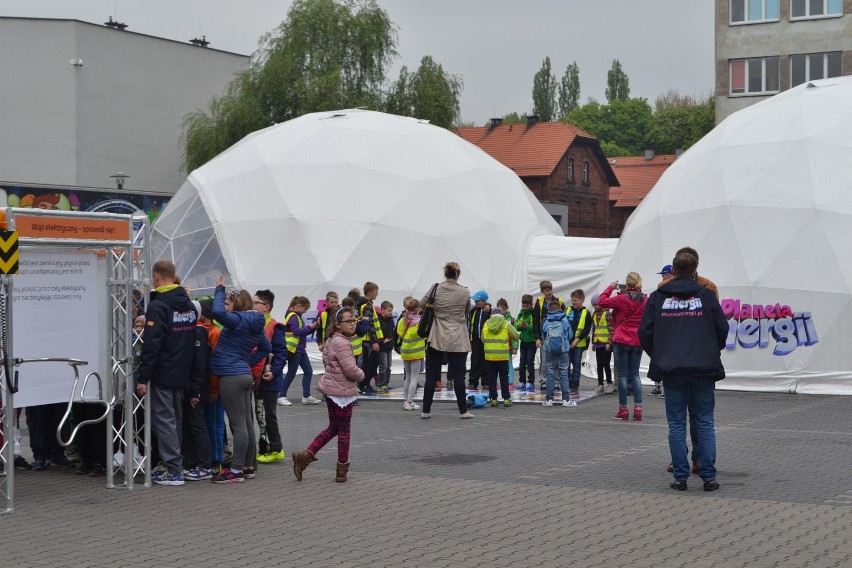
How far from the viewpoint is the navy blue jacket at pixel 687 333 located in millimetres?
9578

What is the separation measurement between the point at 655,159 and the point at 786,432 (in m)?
77.0

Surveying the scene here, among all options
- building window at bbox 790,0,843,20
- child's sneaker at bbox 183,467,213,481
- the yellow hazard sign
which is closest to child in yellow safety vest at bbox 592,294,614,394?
child's sneaker at bbox 183,467,213,481

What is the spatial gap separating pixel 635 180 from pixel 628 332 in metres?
65.5

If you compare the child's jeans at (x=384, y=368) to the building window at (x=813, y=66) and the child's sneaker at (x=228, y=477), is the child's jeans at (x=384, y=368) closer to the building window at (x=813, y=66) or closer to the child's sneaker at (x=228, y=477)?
the child's sneaker at (x=228, y=477)

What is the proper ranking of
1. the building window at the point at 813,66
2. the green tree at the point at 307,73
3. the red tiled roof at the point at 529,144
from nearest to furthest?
the green tree at the point at 307,73 < the building window at the point at 813,66 < the red tiled roof at the point at 529,144

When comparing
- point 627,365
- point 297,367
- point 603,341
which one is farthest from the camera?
point 603,341

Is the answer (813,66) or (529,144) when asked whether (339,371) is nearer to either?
(813,66)

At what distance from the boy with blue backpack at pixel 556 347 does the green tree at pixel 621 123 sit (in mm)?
87275

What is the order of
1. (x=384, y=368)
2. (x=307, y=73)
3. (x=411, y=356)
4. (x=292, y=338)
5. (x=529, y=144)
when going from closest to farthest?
(x=411, y=356) → (x=292, y=338) → (x=384, y=368) → (x=307, y=73) → (x=529, y=144)

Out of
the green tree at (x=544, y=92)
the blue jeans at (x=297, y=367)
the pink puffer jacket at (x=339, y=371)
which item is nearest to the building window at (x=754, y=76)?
the blue jeans at (x=297, y=367)

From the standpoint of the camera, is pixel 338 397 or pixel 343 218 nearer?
pixel 338 397

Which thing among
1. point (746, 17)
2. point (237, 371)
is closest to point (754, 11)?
point (746, 17)

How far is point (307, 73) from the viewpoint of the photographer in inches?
1682

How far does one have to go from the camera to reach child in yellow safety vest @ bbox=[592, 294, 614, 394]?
1877 centimetres
